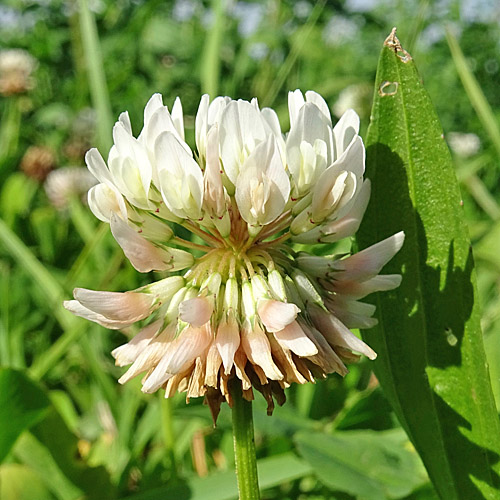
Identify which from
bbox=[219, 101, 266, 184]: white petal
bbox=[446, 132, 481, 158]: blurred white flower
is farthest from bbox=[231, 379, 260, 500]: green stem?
bbox=[446, 132, 481, 158]: blurred white flower

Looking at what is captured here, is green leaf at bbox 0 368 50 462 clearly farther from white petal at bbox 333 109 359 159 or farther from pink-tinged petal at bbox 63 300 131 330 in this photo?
white petal at bbox 333 109 359 159

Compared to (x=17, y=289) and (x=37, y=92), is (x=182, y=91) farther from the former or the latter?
(x=17, y=289)

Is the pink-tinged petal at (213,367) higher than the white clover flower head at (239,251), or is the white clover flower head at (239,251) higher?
the white clover flower head at (239,251)

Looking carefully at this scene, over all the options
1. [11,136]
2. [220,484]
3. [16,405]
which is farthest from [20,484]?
[11,136]

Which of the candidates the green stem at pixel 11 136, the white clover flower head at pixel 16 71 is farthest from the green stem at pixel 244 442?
the white clover flower head at pixel 16 71

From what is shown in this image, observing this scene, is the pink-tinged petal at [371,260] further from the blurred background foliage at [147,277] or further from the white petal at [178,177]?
the blurred background foliage at [147,277]

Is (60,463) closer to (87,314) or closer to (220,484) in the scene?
(220,484)

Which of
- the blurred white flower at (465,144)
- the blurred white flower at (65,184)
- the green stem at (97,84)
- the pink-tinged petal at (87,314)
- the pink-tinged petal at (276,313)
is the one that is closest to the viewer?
the pink-tinged petal at (276,313)
